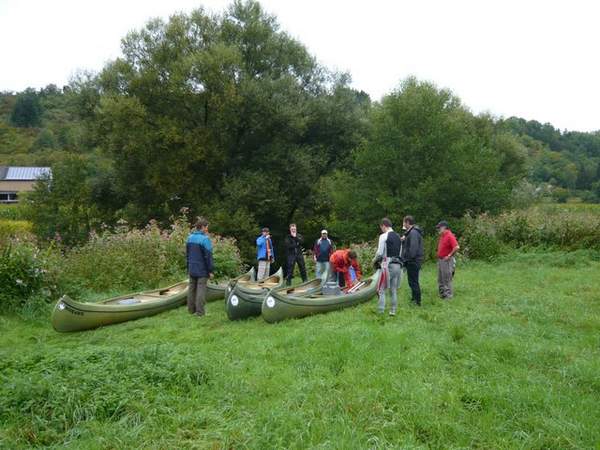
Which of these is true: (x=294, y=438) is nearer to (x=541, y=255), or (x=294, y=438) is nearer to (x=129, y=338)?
(x=129, y=338)

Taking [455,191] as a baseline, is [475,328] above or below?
below

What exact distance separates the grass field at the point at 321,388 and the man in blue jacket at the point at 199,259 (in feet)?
5.52

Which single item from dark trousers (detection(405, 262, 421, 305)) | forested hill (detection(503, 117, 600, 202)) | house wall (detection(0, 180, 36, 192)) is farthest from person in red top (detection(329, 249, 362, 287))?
house wall (detection(0, 180, 36, 192))

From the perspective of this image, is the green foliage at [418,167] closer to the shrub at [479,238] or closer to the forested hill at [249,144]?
the forested hill at [249,144]

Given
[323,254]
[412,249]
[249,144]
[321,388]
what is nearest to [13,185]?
[249,144]

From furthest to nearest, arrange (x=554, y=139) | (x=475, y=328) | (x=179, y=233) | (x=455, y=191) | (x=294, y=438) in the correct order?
(x=554, y=139) < (x=455, y=191) < (x=179, y=233) < (x=475, y=328) < (x=294, y=438)

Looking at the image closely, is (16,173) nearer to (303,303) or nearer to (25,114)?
(25,114)

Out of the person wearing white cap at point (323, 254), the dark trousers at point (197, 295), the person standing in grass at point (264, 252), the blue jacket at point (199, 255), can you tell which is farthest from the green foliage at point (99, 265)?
the blue jacket at point (199, 255)

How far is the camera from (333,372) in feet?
18.8

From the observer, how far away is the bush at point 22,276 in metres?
10.1

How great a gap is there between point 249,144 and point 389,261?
59.2ft

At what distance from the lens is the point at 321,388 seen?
5160 millimetres

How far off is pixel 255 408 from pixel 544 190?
116 ft

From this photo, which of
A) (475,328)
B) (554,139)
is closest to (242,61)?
(475,328)
